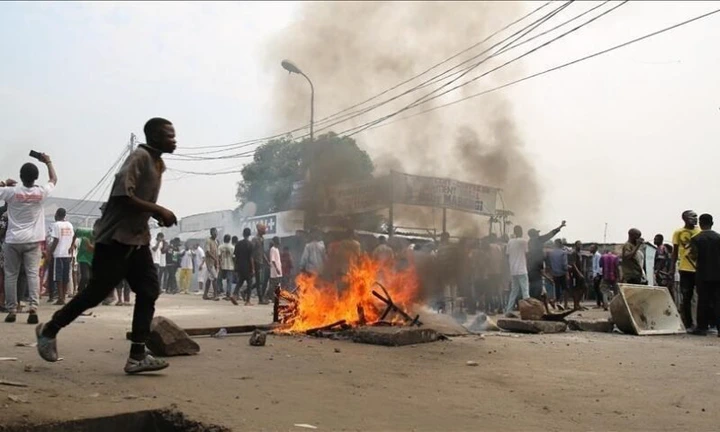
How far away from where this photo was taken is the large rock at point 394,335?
6652mm

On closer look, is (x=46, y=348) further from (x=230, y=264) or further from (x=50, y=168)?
(x=230, y=264)

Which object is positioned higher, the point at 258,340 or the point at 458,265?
the point at 458,265

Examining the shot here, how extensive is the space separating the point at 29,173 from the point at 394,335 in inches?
173

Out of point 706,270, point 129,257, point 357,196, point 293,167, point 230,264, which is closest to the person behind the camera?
point 129,257

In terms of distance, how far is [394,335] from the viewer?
6.63 m

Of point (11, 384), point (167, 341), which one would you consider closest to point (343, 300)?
point (167, 341)

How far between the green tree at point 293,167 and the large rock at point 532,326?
4.01 meters

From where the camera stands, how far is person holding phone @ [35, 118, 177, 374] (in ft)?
14.2

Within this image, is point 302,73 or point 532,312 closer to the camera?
point 532,312

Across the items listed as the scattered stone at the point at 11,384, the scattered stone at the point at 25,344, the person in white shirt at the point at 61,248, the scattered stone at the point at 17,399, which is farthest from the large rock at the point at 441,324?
the person in white shirt at the point at 61,248

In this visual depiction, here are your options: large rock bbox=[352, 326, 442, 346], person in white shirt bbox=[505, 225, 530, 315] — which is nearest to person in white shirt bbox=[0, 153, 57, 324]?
large rock bbox=[352, 326, 442, 346]

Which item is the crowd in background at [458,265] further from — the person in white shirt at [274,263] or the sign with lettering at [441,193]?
the sign with lettering at [441,193]

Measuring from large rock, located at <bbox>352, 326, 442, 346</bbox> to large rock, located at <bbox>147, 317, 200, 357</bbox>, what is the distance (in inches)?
81.7

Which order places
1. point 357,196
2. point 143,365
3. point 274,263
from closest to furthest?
point 143,365 → point 357,196 → point 274,263
